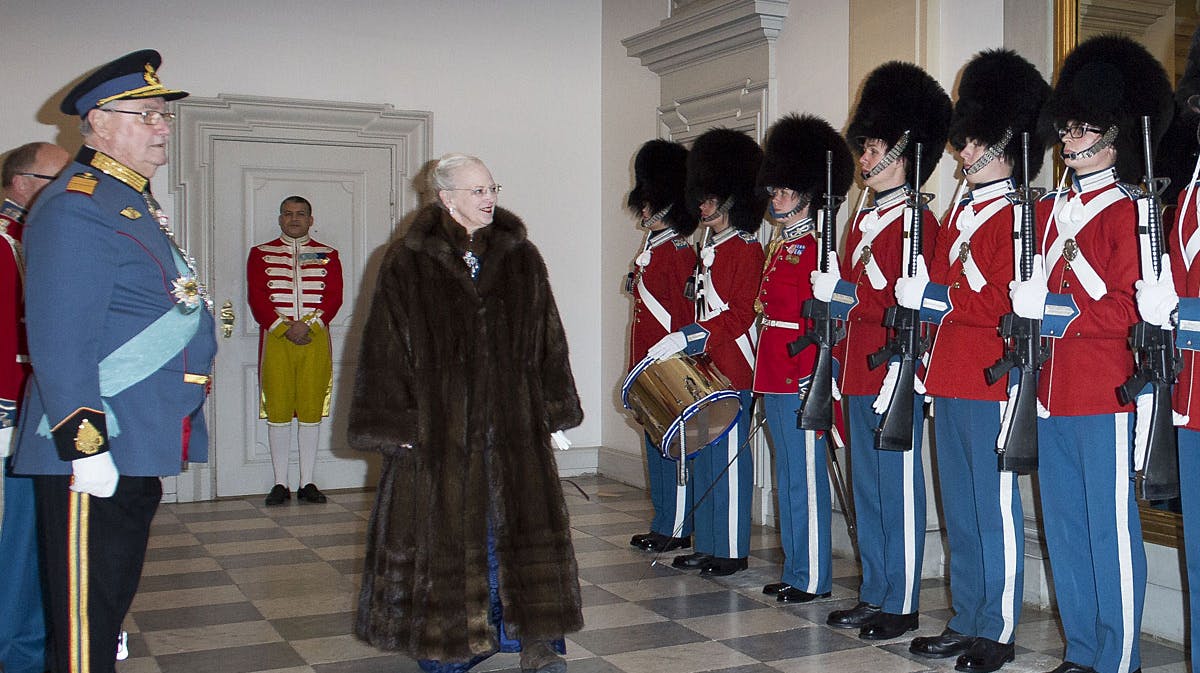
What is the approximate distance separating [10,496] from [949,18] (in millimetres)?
4033

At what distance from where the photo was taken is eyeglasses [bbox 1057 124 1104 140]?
12.0ft

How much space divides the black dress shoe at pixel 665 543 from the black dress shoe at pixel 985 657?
209cm

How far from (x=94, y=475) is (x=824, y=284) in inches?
107

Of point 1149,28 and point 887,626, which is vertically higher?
point 1149,28

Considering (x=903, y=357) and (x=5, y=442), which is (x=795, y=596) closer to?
(x=903, y=357)

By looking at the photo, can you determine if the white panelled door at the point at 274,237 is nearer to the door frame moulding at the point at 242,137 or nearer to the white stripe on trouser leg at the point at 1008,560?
the door frame moulding at the point at 242,137

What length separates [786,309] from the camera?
495 cm

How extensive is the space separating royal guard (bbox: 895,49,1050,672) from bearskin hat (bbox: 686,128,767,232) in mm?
1451

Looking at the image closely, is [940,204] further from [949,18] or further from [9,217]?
[9,217]

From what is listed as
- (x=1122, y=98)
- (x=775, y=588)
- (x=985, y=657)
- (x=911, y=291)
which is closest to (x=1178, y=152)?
(x=1122, y=98)

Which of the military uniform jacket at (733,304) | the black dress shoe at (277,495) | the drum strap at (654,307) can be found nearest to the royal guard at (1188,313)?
the military uniform jacket at (733,304)

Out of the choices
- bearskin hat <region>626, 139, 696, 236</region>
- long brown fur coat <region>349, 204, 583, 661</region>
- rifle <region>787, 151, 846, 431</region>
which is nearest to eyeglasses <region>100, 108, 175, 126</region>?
long brown fur coat <region>349, 204, 583, 661</region>

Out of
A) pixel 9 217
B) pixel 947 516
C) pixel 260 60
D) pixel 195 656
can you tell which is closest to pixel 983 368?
pixel 947 516

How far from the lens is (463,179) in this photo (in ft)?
12.3
